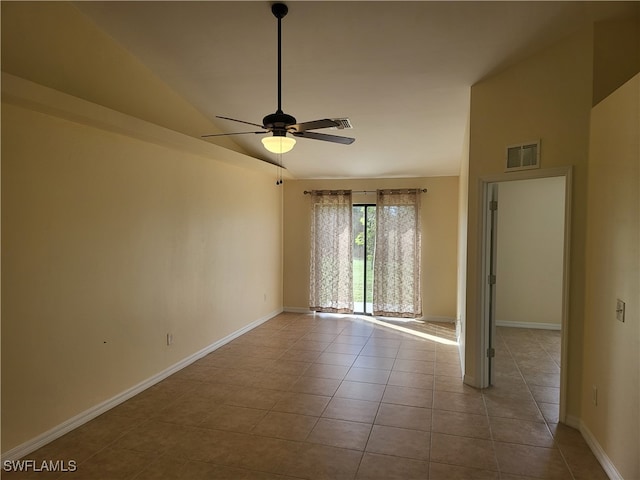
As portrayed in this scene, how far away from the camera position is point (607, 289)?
275 cm

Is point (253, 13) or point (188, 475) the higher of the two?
point (253, 13)

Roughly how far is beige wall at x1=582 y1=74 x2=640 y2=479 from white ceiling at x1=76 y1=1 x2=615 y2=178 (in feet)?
3.00

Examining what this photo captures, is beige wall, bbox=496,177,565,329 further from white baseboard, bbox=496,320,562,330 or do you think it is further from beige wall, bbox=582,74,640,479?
beige wall, bbox=582,74,640,479

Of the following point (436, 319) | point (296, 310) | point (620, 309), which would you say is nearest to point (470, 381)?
point (620, 309)

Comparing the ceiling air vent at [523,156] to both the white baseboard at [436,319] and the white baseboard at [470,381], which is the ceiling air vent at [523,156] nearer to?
the white baseboard at [470,381]

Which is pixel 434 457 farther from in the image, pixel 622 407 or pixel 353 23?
pixel 353 23

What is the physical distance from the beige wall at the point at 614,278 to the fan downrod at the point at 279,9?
7.41ft

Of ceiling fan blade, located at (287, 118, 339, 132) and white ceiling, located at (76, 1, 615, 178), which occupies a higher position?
white ceiling, located at (76, 1, 615, 178)

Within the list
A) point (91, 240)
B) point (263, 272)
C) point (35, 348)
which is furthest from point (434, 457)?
point (263, 272)

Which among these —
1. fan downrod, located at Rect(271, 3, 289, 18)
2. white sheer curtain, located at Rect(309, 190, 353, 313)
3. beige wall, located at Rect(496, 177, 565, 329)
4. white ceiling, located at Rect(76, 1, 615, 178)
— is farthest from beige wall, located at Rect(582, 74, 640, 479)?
white sheer curtain, located at Rect(309, 190, 353, 313)

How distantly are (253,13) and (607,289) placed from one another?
3180mm

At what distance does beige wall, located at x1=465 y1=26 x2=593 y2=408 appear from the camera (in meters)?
3.12

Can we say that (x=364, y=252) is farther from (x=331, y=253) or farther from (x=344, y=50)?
(x=344, y=50)

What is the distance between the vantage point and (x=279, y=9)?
A: 9.43 ft
